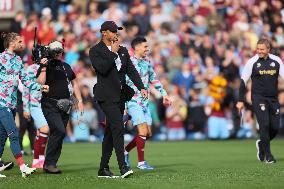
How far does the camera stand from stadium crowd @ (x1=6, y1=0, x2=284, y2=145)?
2802 cm

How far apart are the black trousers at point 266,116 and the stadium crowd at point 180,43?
923 cm

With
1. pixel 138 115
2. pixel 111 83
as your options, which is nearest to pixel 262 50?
pixel 138 115

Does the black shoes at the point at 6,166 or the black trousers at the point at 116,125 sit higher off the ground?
the black trousers at the point at 116,125

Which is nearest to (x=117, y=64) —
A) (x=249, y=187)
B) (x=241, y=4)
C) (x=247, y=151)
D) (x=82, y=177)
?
(x=82, y=177)

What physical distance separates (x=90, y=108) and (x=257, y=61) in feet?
37.9

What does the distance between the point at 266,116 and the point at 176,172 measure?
3.09 m

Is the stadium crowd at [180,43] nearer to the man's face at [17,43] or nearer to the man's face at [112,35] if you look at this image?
the man's face at [17,43]

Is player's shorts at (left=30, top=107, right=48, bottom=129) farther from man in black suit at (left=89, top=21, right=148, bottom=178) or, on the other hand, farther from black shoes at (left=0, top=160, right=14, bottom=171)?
man in black suit at (left=89, top=21, right=148, bottom=178)

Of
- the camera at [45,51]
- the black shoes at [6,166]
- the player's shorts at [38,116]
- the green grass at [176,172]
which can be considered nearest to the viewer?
the green grass at [176,172]

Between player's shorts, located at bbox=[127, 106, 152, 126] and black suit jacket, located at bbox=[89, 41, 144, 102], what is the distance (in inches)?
85.9

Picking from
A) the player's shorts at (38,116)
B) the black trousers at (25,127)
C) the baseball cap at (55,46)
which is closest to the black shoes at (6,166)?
the player's shorts at (38,116)

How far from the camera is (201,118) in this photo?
28.2 metres

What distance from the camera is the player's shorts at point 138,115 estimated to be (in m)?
16.3

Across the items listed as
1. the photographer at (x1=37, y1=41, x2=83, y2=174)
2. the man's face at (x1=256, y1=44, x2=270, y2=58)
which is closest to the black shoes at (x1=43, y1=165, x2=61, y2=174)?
the photographer at (x1=37, y1=41, x2=83, y2=174)
